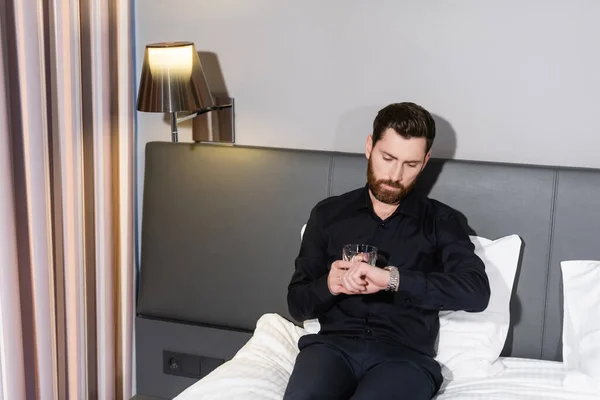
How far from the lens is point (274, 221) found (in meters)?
2.58

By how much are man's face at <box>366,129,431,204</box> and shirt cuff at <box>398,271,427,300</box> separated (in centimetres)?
26

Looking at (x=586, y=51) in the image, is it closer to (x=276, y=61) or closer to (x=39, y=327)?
(x=276, y=61)

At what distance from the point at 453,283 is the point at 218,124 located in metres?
1.12

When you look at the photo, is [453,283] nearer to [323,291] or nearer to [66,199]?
[323,291]

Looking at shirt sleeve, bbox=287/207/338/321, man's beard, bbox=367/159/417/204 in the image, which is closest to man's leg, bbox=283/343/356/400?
shirt sleeve, bbox=287/207/338/321

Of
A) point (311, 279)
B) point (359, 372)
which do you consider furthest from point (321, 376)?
point (311, 279)

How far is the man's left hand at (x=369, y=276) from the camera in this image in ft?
6.49

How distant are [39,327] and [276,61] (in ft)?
A: 3.93

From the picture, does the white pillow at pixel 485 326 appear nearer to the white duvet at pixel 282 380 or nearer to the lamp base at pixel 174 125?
the white duvet at pixel 282 380

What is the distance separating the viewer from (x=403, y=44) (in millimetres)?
2520

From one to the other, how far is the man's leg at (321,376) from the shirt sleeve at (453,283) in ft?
0.87

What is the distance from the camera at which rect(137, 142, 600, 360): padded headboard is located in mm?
2334

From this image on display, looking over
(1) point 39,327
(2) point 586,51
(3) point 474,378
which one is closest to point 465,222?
(3) point 474,378

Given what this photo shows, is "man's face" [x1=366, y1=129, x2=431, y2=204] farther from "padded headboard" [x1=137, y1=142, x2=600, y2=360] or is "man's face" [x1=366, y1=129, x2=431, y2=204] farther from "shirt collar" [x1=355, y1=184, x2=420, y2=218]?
"padded headboard" [x1=137, y1=142, x2=600, y2=360]
